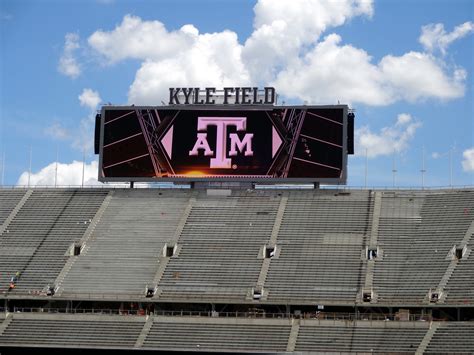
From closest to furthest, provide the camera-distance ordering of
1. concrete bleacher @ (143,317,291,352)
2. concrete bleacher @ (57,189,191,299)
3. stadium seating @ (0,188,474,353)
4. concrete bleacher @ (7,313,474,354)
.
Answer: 1. concrete bleacher @ (7,313,474,354)
2. concrete bleacher @ (143,317,291,352)
3. stadium seating @ (0,188,474,353)
4. concrete bleacher @ (57,189,191,299)

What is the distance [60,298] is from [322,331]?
21.8m

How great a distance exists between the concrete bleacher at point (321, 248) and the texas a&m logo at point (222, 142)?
6155mm

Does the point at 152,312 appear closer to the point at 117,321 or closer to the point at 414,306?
the point at 117,321

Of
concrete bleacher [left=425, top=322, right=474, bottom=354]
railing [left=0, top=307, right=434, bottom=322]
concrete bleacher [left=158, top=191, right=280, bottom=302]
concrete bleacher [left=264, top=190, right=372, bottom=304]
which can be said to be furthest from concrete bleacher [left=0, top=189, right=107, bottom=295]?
concrete bleacher [left=425, top=322, right=474, bottom=354]

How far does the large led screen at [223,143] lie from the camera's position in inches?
3590

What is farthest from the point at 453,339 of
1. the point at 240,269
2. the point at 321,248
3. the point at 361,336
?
the point at 240,269

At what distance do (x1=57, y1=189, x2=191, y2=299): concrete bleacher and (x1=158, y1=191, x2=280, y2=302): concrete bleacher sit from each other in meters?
1.82

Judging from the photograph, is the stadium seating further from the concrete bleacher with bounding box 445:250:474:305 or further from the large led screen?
the large led screen

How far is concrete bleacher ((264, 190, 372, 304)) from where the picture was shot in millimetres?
80562

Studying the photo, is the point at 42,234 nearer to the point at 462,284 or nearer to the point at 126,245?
the point at 126,245

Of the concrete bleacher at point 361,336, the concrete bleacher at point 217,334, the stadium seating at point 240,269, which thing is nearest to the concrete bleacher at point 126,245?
the stadium seating at point 240,269

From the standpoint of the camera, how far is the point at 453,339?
72.2 m

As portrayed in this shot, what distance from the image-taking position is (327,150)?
90.9 metres

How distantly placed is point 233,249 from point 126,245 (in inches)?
368
